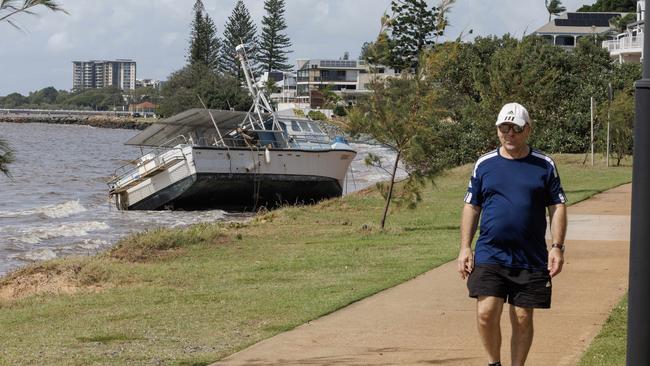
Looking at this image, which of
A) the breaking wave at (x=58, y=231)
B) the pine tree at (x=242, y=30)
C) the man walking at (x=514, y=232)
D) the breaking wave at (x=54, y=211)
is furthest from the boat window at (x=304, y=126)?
the pine tree at (x=242, y=30)

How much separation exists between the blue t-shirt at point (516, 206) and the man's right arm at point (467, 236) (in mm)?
107

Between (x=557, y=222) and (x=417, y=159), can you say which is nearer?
(x=557, y=222)

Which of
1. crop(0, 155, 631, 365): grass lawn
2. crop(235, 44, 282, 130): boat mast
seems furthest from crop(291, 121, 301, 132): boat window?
crop(0, 155, 631, 365): grass lawn

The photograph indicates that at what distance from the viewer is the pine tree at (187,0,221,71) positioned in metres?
101

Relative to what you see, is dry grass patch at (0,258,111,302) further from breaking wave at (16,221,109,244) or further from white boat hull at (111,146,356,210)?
white boat hull at (111,146,356,210)

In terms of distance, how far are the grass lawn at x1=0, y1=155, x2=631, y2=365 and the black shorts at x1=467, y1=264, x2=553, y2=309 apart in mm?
2531

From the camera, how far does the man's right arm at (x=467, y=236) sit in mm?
7277

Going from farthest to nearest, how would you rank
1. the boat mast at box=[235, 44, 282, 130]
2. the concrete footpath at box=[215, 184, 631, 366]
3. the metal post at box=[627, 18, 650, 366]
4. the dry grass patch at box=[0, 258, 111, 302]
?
the boat mast at box=[235, 44, 282, 130]
the dry grass patch at box=[0, 258, 111, 302]
the concrete footpath at box=[215, 184, 631, 366]
the metal post at box=[627, 18, 650, 366]

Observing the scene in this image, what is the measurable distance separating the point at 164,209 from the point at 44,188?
34.8 feet

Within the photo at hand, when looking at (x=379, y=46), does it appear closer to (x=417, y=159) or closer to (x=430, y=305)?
(x=417, y=159)

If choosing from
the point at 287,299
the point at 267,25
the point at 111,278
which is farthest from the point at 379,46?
the point at 267,25

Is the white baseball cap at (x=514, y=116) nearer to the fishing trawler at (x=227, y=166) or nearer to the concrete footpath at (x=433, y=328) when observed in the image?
the concrete footpath at (x=433, y=328)

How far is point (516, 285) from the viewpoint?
7129 mm

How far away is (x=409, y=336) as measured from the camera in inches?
373
